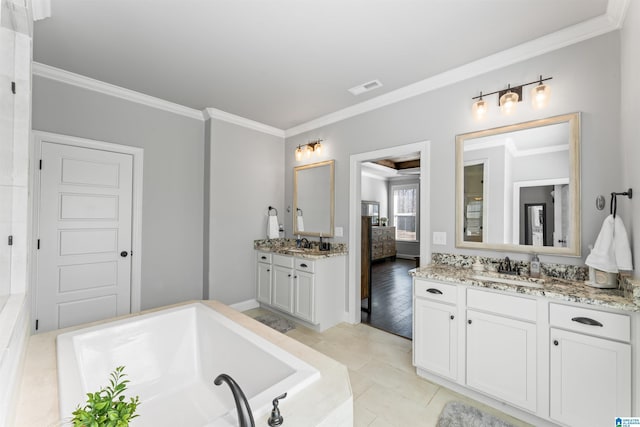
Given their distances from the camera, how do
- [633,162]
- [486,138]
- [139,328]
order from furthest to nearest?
[486,138], [139,328], [633,162]

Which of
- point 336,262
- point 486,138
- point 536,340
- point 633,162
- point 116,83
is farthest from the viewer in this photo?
point 336,262

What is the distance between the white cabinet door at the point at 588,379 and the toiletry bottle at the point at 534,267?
500 millimetres

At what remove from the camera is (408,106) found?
2934 millimetres

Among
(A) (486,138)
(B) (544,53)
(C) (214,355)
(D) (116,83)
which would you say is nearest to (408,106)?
(A) (486,138)

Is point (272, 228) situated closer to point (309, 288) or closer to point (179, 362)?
point (309, 288)

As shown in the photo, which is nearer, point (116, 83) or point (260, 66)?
point (260, 66)

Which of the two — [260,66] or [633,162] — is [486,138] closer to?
[633,162]

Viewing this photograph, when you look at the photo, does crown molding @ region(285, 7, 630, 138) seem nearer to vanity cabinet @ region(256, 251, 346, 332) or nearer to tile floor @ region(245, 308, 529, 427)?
vanity cabinet @ region(256, 251, 346, 332)

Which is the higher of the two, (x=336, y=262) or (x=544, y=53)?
(x=544, y=53)

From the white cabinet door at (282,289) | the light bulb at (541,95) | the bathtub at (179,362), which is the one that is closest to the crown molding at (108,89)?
the white cabinet door at (282,289)

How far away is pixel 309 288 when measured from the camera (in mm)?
3188

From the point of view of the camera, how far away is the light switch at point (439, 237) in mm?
2633

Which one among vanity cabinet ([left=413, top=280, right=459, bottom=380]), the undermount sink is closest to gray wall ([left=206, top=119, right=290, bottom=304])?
vanity cabinet ([left=413, top=280, right=459, bottom=380])

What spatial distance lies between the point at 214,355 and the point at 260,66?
7.86 feet
